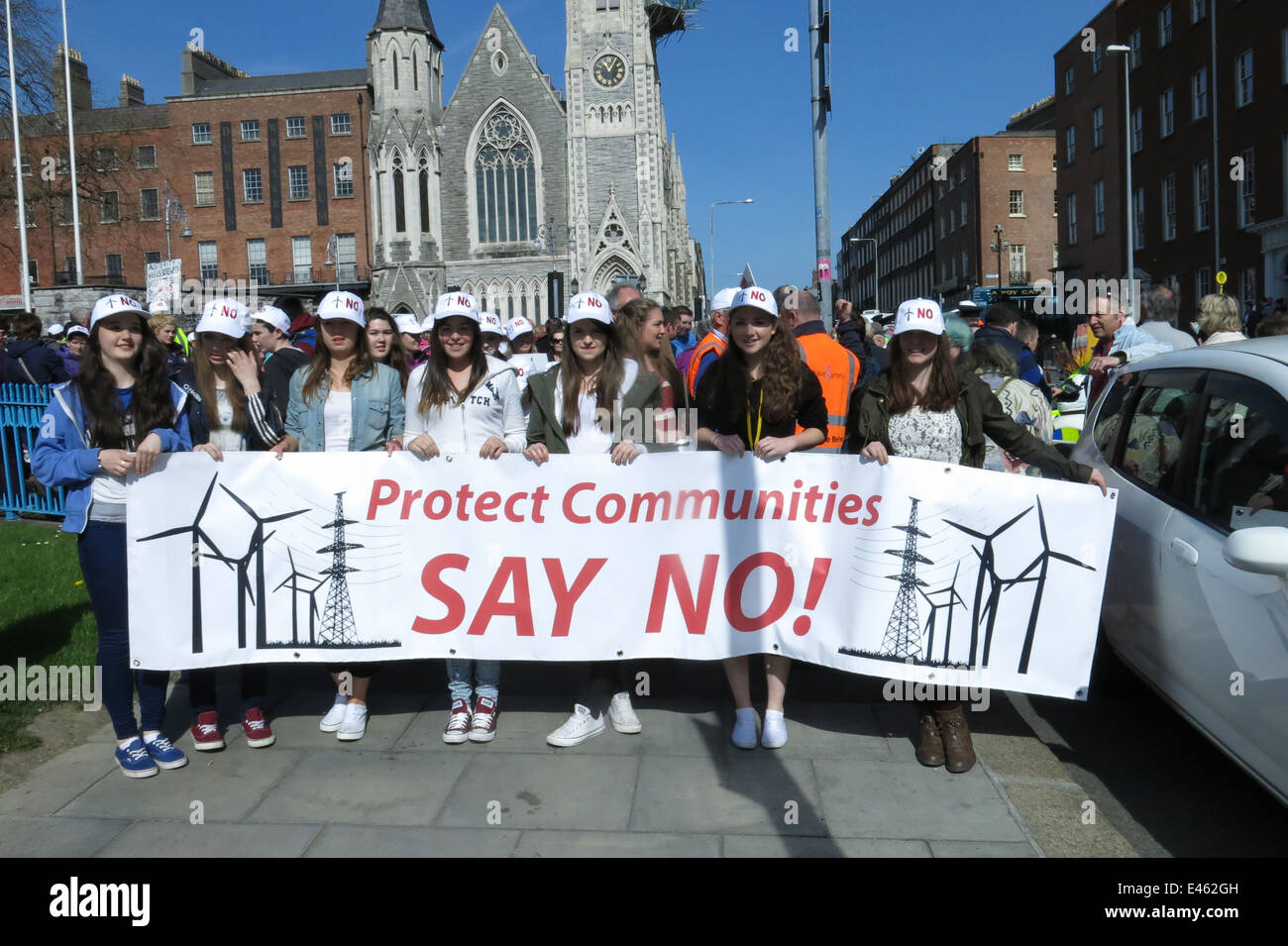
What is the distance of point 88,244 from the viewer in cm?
5600

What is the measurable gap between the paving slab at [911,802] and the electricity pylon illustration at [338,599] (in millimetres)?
2216

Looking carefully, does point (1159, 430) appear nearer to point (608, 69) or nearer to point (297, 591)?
point (297, 591)

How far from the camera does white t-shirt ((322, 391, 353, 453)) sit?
4.91 meters

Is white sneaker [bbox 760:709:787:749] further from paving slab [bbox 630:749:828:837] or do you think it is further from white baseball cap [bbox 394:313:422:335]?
white baseball cap [bbox 394:313:422:335]

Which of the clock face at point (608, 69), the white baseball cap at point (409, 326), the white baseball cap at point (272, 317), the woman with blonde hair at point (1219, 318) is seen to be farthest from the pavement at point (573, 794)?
the clock face at point (608, 69)

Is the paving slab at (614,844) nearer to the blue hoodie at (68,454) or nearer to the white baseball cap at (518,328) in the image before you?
the blue hoodie at (68,454)

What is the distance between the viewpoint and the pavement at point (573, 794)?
3.72 metres

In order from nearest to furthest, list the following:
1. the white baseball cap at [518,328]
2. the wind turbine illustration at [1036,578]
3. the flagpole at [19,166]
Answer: the wind turbine illustration at [1036,578] < the white baseball cap at [518,328] < the flagpole at [19,166]

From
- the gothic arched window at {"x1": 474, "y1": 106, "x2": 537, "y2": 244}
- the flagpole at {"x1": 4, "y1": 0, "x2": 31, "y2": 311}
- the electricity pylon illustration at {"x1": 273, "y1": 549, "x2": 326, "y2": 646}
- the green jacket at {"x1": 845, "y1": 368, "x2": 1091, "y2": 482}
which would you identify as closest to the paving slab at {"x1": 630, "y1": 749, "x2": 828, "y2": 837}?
the green jacket at {"x1": 845, "y1": 368, "x2": 1091, "y2": 482}

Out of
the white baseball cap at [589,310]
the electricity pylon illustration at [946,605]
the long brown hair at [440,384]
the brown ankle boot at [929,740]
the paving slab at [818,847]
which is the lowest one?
the paving slab at [818,847]

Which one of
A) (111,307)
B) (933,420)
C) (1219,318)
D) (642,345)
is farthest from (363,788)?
(1219,318)
